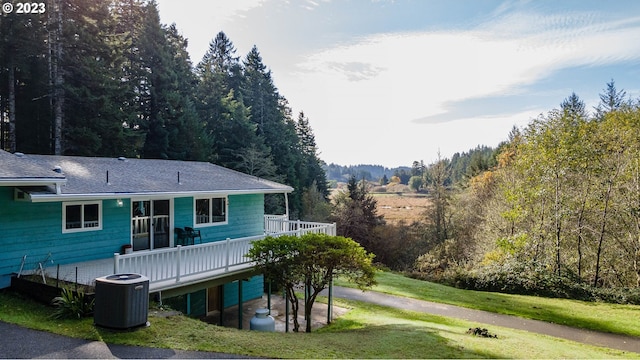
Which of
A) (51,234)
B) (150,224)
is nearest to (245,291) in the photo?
(150,224)

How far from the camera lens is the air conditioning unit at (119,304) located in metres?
6.39

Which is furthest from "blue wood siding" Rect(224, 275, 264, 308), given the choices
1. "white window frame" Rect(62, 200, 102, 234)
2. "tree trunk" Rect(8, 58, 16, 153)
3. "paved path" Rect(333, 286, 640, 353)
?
"tree trunk" Rect(8, 58, 16, 153)

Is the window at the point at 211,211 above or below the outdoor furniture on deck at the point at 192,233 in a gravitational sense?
above

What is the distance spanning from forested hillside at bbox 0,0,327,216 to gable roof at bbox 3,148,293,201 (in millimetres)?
9174

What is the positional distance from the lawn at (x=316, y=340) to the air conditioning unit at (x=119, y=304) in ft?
0.51

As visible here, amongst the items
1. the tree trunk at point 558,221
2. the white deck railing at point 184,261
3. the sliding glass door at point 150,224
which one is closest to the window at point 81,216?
the sliding glass door at point 150,224

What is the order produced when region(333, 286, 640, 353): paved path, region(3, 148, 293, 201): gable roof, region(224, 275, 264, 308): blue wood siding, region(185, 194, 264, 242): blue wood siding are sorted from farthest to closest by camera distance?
region(224, 275, 264, 308): blue wood siding → region(185, 194, 264, 242): blue wood siding → region(333, 286, 640, 353): paved path → region(3, 148, 293, 201): gable roof

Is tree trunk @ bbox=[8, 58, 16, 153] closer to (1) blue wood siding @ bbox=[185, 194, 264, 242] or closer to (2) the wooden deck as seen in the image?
(1) blue wood siding @ bbox=[185, 194, 264, 242]

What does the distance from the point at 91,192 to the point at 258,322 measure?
17.3 ft

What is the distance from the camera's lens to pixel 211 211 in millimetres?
Result: 13133

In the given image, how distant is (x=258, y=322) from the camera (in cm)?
959

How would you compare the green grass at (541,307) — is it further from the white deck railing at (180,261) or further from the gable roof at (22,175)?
the gable roof at (22,175)

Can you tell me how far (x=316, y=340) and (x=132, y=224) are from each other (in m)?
6.64

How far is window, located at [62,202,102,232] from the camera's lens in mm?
9688
